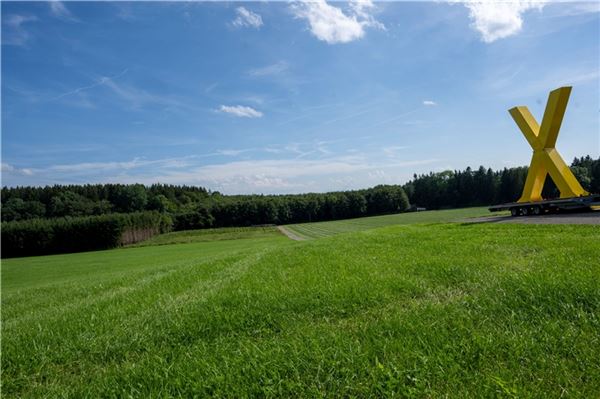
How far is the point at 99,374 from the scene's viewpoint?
329 cm

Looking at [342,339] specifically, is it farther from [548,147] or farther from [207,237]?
[207,237]

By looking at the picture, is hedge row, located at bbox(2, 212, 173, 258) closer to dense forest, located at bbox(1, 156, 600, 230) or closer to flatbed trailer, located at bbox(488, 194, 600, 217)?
dense forest, located at bbox(1, 156, 600, 230)

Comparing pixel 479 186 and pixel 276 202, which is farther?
pixel 276 202

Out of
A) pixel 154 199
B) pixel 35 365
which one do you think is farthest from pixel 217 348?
pixel 154 199

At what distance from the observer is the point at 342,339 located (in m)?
3.40

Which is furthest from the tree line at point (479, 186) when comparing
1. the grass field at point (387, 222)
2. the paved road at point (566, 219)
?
the paved road at point (566, 219)

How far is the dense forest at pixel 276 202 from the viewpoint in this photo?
11062cm

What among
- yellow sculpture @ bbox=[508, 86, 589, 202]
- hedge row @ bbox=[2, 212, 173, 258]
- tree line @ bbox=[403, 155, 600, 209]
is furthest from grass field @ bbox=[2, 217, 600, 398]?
tree line @ bbox=[403, 155, 600, 209]

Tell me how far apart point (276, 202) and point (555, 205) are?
112428 millimetres

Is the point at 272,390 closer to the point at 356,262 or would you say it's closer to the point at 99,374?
the point at 99,374

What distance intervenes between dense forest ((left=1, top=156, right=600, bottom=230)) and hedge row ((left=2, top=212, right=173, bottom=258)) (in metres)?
32.2

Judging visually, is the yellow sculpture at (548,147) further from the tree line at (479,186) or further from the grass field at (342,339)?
the tree line at (479,186)

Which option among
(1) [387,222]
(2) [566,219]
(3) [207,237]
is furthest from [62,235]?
(2) [566,219]

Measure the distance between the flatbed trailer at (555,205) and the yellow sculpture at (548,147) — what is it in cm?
66
